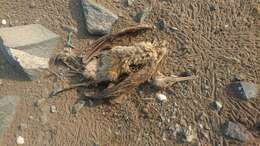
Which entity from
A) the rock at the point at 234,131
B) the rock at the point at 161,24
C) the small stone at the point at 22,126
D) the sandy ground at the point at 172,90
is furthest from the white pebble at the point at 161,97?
the small stone at the point at 22,126

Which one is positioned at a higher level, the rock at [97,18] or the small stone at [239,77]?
the rock at [97,18]

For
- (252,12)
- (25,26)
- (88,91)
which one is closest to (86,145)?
(88,91)

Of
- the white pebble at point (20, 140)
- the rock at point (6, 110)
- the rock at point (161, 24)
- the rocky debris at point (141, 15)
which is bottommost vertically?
the white pebble at point (20, 140)

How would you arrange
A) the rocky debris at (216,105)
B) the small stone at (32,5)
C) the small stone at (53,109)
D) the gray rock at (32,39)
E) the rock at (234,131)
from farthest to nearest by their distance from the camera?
1. the small stone at (32,5)
2. the gray rock at (32,39)
3. the small stone at (53,109)
4. the rocky debris at (216,105)
5. the rock at (234,131)

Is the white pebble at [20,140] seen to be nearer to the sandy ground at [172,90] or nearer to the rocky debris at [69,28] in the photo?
the sandy ground at [172,90]

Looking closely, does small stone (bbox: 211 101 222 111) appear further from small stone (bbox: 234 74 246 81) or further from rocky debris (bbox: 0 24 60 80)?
rocky debris (bbox: 0 24 60 80)

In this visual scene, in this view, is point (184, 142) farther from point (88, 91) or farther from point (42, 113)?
point (42, 113)
